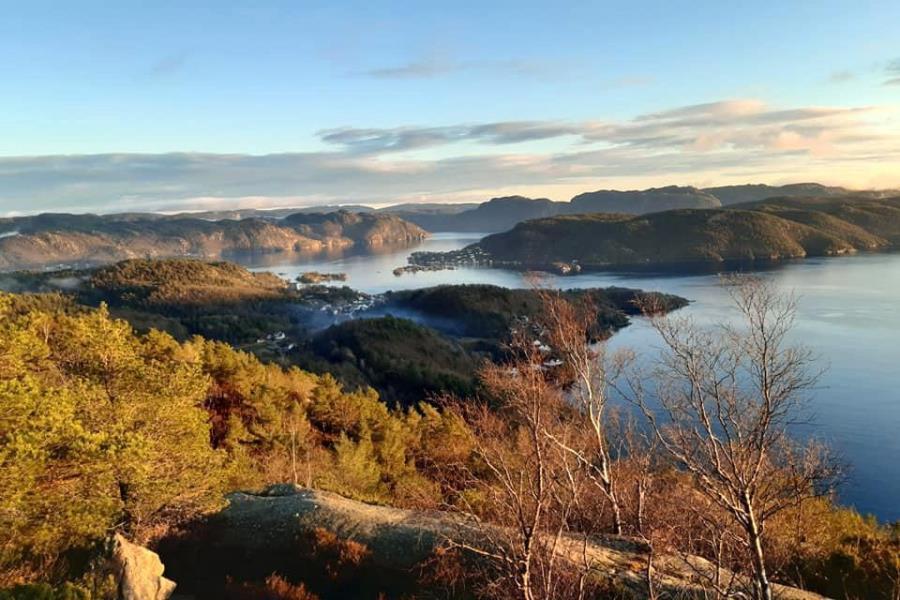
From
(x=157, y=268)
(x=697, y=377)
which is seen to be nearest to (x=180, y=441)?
(x=697, y=377)

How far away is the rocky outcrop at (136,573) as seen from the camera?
13.1 m

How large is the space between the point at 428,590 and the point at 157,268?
188232mm

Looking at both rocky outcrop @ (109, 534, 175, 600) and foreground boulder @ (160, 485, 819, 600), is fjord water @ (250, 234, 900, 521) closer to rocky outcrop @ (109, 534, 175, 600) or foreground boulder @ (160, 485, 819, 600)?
foreground boulder @ (160, 485, 819, 600)

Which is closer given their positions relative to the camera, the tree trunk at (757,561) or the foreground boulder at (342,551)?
the tree trunk at (757,561)

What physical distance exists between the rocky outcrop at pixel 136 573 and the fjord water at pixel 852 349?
1193cm

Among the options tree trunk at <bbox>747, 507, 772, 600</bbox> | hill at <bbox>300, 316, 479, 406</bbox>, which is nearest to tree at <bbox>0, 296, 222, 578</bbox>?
tree trunk at <bbox>747, 507, 772, 600</bbox>

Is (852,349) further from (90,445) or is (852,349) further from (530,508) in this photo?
(90,445)

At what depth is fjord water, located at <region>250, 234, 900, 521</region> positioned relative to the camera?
44916 millimetres

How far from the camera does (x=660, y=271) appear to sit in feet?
646

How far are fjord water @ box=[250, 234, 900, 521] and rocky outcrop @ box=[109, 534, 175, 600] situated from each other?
39.2 feet

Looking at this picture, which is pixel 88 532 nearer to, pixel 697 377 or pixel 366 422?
pixel 697 377

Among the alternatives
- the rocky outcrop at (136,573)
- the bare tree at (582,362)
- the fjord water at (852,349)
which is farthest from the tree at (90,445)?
the fjord water at (852,349)

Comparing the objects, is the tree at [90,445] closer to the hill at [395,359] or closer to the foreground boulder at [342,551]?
the foreground boulder at [342,551]

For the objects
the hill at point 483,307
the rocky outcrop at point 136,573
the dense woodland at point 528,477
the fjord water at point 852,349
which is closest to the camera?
the dense woodland at point 528,477
